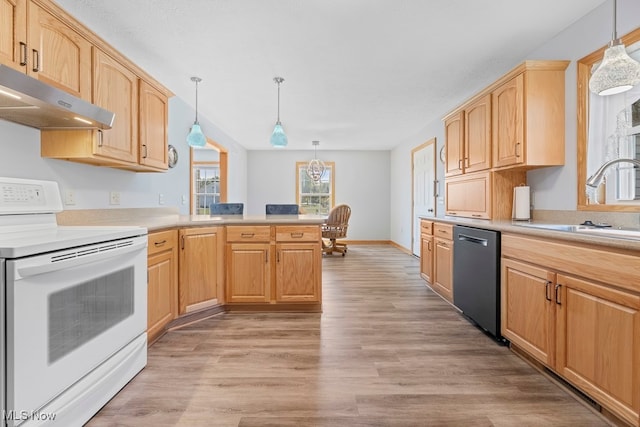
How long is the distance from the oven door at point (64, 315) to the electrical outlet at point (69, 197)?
94cm

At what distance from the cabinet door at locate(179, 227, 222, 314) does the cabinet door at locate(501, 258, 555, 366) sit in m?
2.31

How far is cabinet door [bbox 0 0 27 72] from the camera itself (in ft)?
4.87

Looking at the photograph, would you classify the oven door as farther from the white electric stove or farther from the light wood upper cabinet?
the light wood upper cabinet

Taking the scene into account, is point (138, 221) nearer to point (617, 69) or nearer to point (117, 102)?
point (117, 102)

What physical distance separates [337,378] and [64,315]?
4.55 feet

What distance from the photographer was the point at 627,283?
50.3 inches

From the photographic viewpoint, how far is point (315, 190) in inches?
310

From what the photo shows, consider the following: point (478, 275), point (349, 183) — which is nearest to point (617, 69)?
point (478, 275)

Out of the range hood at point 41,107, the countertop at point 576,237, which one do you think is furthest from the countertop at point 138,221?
the countertop at point 576,237

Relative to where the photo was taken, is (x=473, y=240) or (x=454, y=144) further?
(x=454, y=144)

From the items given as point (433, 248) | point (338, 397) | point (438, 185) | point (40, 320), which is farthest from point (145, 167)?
point (438, 185)

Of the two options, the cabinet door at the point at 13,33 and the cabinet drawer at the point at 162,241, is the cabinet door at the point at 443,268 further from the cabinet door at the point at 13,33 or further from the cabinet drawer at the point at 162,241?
the cabinet door at the point at 13,33

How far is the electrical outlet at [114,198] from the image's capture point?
8.82ft

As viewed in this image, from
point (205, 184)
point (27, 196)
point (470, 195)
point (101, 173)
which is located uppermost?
point (205, 184)
